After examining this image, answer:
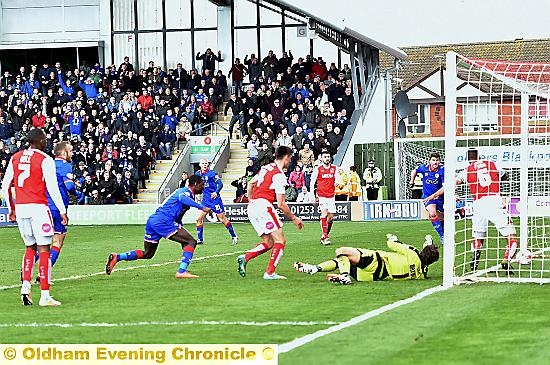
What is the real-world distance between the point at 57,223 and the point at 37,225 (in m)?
3.28

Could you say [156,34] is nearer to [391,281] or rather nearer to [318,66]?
[318,66]

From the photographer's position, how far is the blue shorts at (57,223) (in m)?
16.5

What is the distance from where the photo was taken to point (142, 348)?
31.0ft

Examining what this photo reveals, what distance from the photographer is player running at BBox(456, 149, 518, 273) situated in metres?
16.7

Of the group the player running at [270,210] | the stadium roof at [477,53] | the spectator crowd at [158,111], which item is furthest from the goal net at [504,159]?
the stadium roof at [477,53]

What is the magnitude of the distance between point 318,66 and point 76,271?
26.0 metres

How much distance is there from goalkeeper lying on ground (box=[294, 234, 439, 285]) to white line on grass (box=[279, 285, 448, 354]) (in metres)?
0.97

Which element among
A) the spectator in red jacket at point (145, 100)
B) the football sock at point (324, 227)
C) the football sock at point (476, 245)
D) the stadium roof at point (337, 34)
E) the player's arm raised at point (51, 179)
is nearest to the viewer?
the player's arm raised at point (51, 179)

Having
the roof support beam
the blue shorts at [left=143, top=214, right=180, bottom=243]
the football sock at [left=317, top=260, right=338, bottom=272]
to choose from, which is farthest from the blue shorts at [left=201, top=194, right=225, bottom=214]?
the roof support beam

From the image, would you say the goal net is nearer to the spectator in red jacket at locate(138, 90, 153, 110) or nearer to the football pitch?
the football pitch

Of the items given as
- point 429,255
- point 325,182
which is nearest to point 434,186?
point 325,182

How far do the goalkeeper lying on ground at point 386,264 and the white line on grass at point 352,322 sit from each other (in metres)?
0.97

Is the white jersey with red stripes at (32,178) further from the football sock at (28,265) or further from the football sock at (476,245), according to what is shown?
the football sock at (476,245)

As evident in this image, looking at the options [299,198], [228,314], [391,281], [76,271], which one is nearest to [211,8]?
[299,198]
